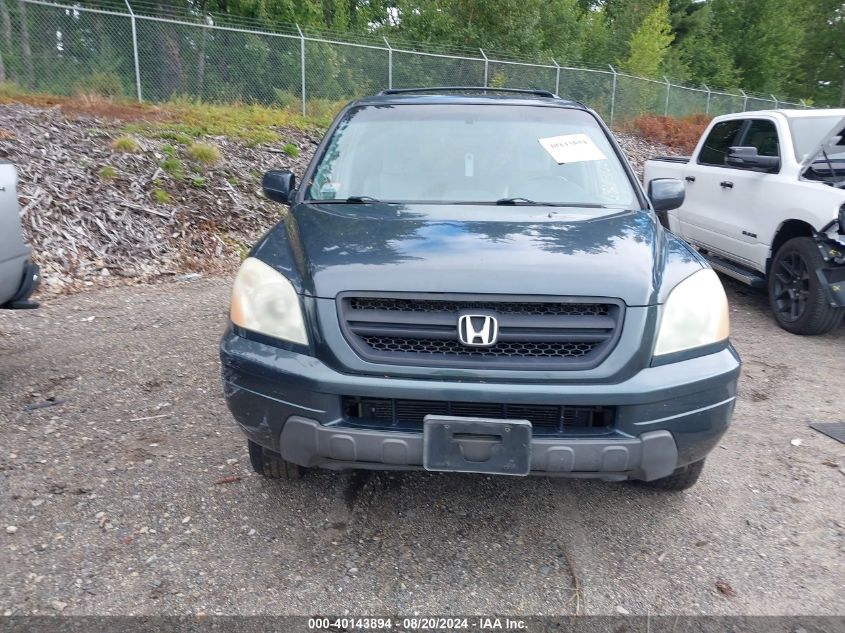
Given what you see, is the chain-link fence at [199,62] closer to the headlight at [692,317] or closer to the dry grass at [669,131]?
the dry grass at [669,131]

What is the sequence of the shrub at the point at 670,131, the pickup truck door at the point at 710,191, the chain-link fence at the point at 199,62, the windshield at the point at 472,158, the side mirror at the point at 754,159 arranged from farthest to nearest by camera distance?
the shrub at the point at 670,131 → the chain-link fence at the point at 199,62 → the pickup truck door at the point at 710,191 → the side mirror at the point at 754,159 → the windshield at the point at 472,158

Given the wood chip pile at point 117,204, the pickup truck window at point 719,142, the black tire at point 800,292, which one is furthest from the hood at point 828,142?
the wood chip pile at point 117,204

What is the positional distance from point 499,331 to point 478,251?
372mm

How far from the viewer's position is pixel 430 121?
3.78 meters

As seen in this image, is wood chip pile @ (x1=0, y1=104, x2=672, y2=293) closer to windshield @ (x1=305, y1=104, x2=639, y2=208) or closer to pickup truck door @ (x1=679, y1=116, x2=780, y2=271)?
windshield @ (x1=305, y1=104, x2=639, y2=208)

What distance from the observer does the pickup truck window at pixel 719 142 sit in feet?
22.7

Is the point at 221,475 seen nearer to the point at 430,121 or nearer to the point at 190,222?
the point at 430,121

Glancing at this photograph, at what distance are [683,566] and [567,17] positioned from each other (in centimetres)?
3013

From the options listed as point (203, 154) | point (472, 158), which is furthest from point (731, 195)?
point (203, 154)

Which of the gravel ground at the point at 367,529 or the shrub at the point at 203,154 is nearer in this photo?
the gravel ground at the point at 367,529

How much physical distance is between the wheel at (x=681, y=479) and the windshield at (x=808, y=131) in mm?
4077

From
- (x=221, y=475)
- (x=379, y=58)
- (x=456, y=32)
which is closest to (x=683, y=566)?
(x=221, y=475)

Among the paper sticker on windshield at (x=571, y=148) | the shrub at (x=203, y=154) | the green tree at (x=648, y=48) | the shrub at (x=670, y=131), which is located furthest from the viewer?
the green tree at (x=648, y=48)

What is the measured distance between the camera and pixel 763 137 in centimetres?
641
